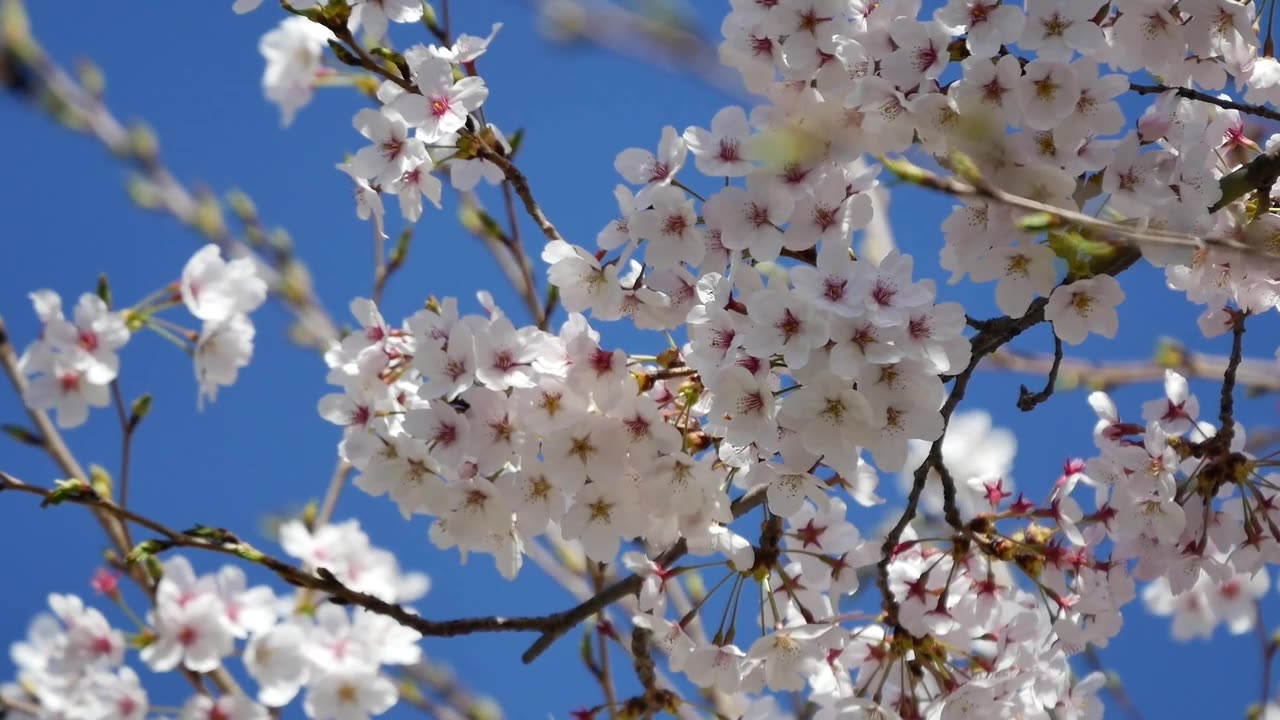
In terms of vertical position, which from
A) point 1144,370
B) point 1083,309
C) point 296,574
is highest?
point 1144,370

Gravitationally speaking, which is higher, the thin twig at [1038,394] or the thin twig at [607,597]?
the thin twig at [1038,394]

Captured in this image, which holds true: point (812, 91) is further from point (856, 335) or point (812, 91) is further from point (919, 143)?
point (856, 335)

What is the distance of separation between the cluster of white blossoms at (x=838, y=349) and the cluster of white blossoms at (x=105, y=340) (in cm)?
61

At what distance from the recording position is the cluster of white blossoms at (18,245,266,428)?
89.6 inches

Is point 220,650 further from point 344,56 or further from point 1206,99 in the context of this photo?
point 1206,99

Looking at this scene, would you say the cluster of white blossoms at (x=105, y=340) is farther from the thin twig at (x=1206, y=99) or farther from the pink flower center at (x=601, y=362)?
the thin twig at (x=1206, y=99)

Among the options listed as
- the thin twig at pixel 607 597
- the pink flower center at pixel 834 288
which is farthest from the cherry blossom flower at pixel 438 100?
the thin twig at pixel 607 597

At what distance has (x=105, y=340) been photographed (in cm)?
228

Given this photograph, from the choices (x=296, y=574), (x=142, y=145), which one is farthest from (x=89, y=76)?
(x=296, y=574)

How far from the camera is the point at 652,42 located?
2.36ft

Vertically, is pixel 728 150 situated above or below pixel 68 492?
above

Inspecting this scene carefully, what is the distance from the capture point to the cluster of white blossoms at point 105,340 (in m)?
2.28

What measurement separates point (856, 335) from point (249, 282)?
4.86ft

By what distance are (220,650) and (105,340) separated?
25.7 inches
